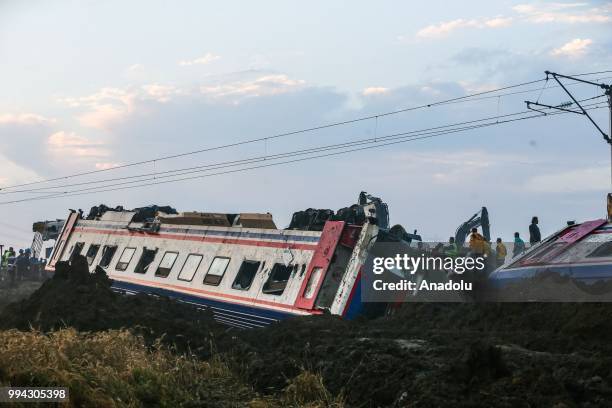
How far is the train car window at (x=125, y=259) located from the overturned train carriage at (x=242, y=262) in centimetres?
4

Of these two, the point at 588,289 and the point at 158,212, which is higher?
the point at 158,212

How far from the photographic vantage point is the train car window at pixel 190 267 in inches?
931

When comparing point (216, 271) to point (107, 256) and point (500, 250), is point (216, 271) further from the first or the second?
point (500, 250)

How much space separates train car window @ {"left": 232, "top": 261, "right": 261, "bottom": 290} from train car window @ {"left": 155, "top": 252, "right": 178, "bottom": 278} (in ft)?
11.7

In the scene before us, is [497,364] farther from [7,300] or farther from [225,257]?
[7,300]

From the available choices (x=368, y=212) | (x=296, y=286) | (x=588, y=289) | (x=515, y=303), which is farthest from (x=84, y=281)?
(x=588, y=289)

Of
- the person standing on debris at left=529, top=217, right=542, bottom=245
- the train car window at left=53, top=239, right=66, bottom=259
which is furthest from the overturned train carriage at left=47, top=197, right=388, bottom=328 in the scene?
the person standing on debris at left=529, top=217, right=542, bottom=245

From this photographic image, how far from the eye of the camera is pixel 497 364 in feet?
35.7

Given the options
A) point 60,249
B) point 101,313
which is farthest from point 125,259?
point 101,313

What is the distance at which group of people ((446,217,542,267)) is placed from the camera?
74.6 ft

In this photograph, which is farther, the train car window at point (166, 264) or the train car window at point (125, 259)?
the train car window at point (125, 259)

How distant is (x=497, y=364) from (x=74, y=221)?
2445 centimetres

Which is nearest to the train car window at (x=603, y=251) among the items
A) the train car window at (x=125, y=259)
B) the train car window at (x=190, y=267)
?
the train car window at (x=190, y=267)

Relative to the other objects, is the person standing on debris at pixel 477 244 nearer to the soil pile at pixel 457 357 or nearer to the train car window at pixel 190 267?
the soil pile at pixel 457 357
